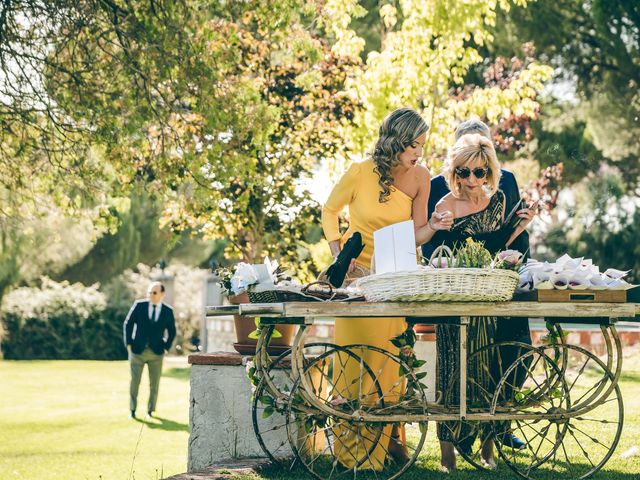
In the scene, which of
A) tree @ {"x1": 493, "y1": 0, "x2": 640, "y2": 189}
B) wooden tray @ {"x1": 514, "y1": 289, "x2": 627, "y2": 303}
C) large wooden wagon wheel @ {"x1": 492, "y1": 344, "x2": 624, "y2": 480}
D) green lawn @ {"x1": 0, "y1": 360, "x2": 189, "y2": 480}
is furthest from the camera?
tree @ {"x1": 493, "y1": 0, "x2": 640, "y2": 189}

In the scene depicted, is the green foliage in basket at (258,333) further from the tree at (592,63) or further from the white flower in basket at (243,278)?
the tree at (592,63)

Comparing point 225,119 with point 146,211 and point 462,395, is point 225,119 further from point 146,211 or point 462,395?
point 146,211

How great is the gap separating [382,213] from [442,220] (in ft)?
1.24

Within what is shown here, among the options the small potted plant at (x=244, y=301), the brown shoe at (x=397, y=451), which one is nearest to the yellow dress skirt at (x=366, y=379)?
the brown shoe at (x=397, y=451)

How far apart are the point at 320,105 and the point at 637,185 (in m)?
10.5

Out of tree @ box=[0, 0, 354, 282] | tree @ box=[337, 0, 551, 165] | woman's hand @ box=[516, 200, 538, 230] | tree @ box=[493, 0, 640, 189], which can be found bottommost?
woman's hand @ box=[516, 200, 538, 230]

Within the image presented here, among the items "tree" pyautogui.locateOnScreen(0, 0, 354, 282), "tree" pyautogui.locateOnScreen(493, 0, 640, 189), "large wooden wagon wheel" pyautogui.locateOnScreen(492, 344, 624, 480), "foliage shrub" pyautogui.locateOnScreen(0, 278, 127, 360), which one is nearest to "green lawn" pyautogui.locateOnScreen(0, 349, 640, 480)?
"large wooden wagon wheel" pyautogui.locateOnScreen(492, 344, 624, 480)

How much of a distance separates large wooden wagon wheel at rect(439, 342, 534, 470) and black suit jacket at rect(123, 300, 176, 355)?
7.82 metres

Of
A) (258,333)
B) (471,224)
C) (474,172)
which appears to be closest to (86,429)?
(258,333)

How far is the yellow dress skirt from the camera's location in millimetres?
5148

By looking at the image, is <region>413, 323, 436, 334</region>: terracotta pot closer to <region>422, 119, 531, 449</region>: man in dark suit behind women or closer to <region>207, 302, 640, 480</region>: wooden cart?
<region>422, 119, 531, 449</region>: man in dark suit behind women

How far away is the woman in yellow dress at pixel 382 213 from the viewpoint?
5188 mm

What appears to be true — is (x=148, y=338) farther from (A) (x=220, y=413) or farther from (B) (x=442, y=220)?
(B) (x=442, y=220)

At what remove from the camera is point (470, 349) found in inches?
214
